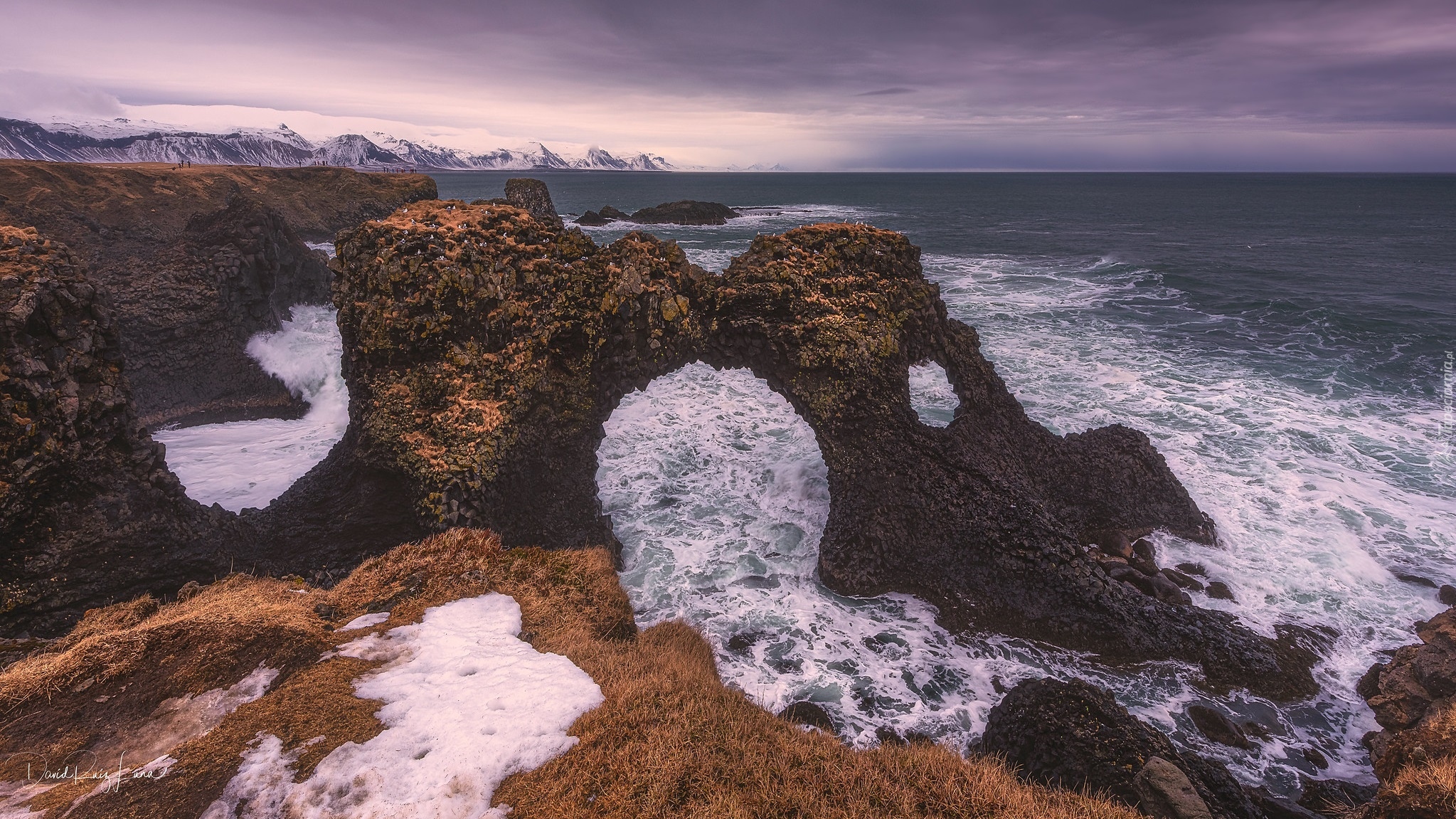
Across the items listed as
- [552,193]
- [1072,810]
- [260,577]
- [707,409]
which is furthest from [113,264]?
[552,193]

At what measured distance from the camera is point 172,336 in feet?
94.4

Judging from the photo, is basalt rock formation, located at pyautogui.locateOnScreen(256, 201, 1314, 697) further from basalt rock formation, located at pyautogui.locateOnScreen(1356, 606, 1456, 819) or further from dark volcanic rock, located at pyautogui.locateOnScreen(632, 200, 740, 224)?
dark volcanic rock, located at pyautogui.locateOnScreen(632, 200, 740, 224)

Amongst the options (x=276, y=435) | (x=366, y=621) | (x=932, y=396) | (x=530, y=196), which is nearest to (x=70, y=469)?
(x=366, y=621)

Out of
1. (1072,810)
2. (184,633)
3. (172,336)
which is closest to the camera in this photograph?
(1072,810)

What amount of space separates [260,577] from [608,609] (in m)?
8.34

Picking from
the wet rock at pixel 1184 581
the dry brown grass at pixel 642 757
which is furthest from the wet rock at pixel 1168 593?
the dry brown grass at pixel 642 757

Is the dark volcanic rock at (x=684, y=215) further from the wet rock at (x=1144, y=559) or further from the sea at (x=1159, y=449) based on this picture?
the wet rock at (x=1144, y=559)

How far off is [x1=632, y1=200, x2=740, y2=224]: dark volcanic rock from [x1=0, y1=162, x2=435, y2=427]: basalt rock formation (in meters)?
58.7

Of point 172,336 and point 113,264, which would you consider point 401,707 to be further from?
point 113,264

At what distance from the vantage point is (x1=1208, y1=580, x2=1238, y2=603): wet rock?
16.6 m

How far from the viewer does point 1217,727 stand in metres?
12.7

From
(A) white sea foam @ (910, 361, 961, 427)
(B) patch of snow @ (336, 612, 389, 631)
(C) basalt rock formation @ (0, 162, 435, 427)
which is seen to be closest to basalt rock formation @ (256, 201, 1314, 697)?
(B) patch of snow @ (336, 612, 389, 631)

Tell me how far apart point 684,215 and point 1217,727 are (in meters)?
94.9

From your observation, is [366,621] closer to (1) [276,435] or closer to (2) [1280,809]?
(2) [1280,809]
